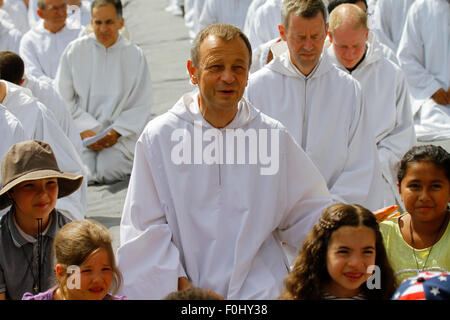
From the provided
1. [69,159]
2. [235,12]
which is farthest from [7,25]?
[69,159]

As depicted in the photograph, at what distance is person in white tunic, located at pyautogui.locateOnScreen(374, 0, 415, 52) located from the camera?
9711 mm

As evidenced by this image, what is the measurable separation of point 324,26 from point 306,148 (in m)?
0.67

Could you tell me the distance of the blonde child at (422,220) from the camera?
400cm

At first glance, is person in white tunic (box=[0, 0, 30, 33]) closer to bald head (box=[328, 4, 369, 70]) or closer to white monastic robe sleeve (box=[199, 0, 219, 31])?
white monastic robe sleeve (box=[199, 0, 219, 31])

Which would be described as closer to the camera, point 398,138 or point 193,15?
point 398,138

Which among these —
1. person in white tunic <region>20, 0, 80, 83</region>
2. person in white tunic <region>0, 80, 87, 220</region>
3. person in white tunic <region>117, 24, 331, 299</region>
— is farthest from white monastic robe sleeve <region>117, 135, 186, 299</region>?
person in white tunic <region>20, 0, 80, 83</region>

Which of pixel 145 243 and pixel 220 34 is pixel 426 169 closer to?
pixel 220 34

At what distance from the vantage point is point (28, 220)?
4211 millimetres

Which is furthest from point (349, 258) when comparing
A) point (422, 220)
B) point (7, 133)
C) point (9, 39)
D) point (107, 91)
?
point (9, 39)

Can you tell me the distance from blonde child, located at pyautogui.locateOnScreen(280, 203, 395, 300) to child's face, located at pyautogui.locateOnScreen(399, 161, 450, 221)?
448 mm

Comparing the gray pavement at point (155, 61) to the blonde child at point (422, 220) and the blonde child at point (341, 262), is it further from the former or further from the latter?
the blonde child at point (341, 262)

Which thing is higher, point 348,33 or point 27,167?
point 348,33

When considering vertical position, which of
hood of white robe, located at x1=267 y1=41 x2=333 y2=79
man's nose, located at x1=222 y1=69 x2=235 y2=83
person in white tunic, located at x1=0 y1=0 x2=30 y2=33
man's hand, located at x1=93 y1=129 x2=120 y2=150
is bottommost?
man's nose, located at x1=222 y1=69 x2=235 y2=83

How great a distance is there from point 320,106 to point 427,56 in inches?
148
